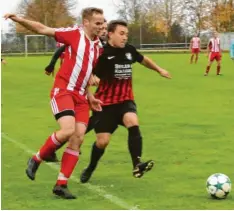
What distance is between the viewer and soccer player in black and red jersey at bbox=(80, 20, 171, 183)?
793 centimetres

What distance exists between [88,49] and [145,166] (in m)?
1.47

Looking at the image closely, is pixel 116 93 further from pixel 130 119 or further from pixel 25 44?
pixel 25 44

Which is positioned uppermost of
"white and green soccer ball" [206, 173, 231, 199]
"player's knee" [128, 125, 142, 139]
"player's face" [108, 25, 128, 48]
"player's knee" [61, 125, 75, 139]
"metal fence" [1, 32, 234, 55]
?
"player's face" [108, 25, 128, 48]

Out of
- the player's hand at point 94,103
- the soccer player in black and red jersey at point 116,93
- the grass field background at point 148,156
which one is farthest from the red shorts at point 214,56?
the player's hand at point 94,103

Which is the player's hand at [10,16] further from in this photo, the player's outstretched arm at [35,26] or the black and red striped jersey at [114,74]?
the black and red striped jersey at [114,74]

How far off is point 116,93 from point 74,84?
746mm

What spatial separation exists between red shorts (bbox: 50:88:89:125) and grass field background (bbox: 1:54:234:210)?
878mm

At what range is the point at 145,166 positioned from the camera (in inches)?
298

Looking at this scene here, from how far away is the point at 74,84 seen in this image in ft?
24.4

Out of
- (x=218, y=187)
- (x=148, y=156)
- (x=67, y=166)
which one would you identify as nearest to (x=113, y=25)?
(x=67, y=166)

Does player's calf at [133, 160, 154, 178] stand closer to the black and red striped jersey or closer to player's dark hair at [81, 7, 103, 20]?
the black and red striped jersey

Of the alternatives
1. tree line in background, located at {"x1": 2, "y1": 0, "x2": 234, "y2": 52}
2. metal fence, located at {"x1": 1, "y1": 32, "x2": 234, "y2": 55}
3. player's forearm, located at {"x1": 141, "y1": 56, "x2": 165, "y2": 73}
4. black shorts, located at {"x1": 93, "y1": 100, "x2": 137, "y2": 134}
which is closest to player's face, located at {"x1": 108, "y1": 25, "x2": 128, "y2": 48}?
player's forearm, located at {"x1": 141, "y1": 56, "x2": 165, "y2": 73}

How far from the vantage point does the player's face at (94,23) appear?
24.3 ft

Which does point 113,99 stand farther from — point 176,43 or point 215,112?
point 176,43
